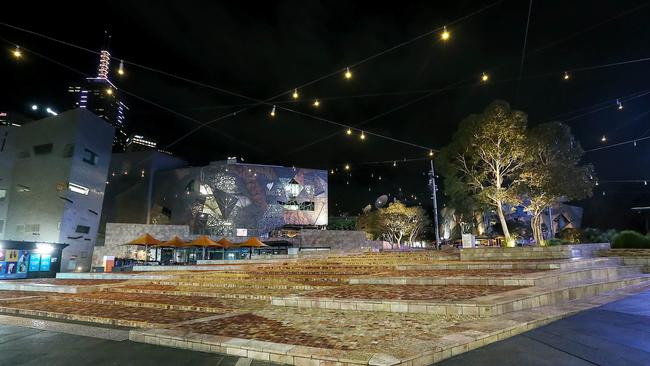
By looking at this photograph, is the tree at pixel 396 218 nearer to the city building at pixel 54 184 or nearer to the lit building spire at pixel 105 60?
the city building at pixel 54 184

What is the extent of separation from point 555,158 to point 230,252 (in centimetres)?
3637

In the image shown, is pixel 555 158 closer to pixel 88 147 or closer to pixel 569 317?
pixel 569 317

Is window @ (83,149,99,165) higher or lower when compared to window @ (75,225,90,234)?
higher

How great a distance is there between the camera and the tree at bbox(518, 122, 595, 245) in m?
19.2

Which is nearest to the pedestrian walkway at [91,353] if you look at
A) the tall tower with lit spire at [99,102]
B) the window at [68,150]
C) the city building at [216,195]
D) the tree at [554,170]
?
the tree at [554,170]

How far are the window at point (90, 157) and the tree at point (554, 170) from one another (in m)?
45.7

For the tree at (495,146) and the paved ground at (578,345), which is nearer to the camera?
the paved ground at (578,345)

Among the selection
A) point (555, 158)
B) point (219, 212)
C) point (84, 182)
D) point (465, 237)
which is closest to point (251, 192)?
point (219, 212)

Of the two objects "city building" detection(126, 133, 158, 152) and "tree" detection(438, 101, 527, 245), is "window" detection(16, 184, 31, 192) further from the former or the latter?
"tree" detection(438, 101, 527, 245)

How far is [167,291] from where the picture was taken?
1262cm

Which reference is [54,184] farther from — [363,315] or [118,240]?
[363,315]

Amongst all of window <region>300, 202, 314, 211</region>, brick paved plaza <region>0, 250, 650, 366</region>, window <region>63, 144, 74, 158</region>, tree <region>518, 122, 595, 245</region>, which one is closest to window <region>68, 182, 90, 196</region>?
window <region>63, 144, 74, 158</region>

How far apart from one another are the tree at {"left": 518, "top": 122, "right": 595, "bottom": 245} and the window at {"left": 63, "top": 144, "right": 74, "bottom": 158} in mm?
45416

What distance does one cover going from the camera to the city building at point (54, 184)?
39.1m
